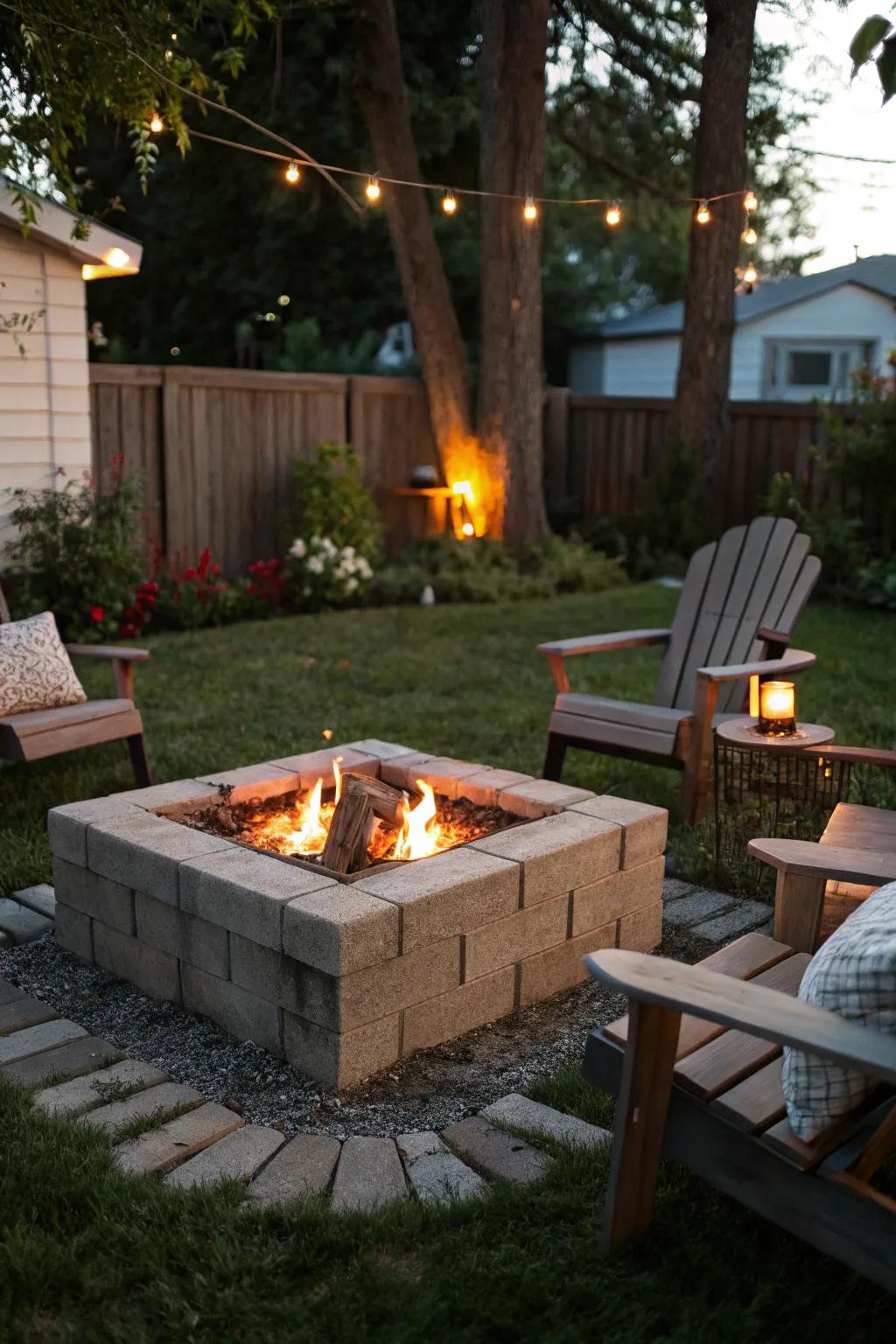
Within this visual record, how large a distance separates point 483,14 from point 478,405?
2.73 m

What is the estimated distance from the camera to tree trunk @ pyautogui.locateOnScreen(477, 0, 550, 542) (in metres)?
8.85

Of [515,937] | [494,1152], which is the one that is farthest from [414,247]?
[494,1152]

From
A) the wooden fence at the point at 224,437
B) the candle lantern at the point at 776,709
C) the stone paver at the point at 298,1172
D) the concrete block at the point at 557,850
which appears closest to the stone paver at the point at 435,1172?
the stone paver at the point at 298,1172

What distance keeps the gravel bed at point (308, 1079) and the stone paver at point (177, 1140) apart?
0.28 feet

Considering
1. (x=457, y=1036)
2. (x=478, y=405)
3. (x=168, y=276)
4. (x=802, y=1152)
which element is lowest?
(x=457, y=1036)

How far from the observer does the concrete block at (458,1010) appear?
2900 mm

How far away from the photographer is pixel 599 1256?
Answer: 2.10 m

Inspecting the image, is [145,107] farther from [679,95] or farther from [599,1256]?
[679,95]

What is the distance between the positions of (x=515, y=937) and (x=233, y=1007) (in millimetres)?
691

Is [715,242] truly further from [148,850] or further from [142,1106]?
[142,1106]

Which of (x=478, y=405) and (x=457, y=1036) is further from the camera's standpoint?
(x=478, y=405)

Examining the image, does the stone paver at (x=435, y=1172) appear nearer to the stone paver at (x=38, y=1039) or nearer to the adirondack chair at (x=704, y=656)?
the stone paver at (x=38, y=1039)

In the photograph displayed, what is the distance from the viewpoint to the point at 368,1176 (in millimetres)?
2393

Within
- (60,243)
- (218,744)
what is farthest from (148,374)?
(218,744)
